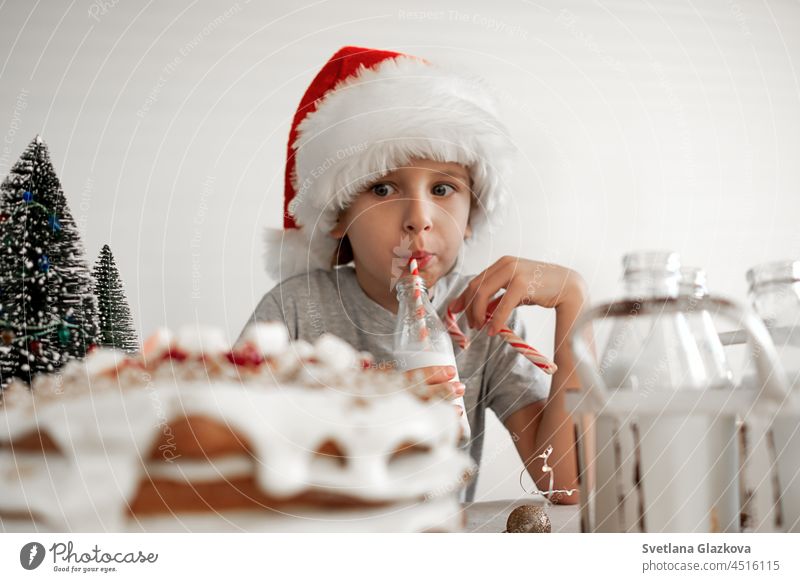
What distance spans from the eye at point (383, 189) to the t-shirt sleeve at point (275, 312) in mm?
141

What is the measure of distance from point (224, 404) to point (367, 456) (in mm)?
79

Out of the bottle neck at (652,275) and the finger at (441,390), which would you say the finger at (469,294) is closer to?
the finger at (441,390)

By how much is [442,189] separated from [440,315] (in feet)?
0.37

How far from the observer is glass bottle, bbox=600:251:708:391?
326 millimetres

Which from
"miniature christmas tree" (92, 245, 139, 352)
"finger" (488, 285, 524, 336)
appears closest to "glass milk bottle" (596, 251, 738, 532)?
"finger" (488, 285, 524, 336)

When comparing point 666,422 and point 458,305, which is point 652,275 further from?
point 458,305

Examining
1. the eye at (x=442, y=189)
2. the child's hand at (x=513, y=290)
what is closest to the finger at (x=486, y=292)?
the child's hand at (x=513, y=290)

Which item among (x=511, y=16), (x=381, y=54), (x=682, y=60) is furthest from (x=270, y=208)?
(x=682, y=60)

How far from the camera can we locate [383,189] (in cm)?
65

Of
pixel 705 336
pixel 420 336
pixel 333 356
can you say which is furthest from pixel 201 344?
pixel 705 336

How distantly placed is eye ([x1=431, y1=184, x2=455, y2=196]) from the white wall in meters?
0.07

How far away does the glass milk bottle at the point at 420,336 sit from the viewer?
523 mm

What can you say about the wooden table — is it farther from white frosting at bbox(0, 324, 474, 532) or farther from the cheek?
the cheek

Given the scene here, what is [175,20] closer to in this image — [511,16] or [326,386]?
[511,16]
